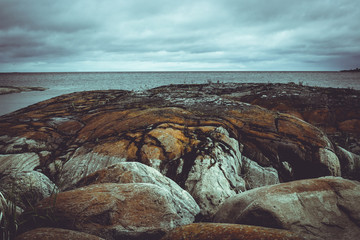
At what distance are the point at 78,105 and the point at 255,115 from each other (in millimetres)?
4889

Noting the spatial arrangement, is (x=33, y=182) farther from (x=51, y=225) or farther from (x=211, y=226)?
(x=211, y=226)

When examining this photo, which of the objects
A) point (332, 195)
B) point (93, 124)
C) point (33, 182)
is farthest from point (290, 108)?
point (33, 182)

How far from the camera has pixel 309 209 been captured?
6.66 ft

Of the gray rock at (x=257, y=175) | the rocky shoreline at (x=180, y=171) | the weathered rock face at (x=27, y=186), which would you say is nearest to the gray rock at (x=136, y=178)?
the rocky shoreline at (x=180, y=171)

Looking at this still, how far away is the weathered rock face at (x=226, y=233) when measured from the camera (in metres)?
1.57

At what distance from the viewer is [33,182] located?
2.73 m

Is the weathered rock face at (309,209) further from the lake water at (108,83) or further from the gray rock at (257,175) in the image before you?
the lake water at (108,83)

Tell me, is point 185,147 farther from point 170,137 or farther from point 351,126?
point 351,126

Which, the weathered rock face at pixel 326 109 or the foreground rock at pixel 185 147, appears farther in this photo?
the weathered rock face at pixel 326 109

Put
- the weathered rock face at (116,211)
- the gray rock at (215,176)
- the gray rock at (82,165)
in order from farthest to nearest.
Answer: the gray rock at (82,165)
the gray rock at (215,176)
the weathered rock face at (116,211)

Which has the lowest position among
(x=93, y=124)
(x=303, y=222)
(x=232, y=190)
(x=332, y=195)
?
(x=232, y=190)

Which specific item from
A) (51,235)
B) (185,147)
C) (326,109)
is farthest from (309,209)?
(326,109)

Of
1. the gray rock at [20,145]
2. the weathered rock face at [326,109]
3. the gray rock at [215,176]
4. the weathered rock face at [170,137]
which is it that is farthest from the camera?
the weathered rock face at [326,109]

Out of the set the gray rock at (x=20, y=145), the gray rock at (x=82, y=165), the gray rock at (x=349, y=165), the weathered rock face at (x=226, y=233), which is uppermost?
the gray rock at (x=20, y=145)
